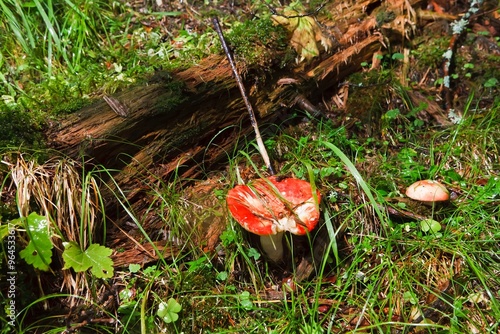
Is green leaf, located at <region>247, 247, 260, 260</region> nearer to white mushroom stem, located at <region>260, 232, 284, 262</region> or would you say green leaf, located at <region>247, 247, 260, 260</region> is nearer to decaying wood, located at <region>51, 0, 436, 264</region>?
white mushroom stem, located at <region>260, 232, 284, 262</region>

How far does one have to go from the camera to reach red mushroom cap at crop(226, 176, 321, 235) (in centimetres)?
241

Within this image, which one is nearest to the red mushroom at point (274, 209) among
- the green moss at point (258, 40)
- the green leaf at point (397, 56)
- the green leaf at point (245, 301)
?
the green leaf at point (245, 301)

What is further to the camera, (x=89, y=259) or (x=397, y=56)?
(x=397, y=56)

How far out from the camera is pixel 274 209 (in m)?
2.60

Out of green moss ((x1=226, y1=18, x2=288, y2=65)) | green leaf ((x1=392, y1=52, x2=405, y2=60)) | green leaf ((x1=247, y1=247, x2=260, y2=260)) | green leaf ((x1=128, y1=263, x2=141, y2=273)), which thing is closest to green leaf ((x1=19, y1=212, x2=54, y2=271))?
green leaf ((x1=128, y1=263, x2=141, y2=273))

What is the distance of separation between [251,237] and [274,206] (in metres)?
0.31

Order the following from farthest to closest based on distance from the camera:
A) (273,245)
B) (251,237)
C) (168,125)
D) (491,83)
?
(491,83) → (168,125) → (251,237) → (273,245)

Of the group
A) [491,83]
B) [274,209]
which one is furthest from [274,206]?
[491,83]

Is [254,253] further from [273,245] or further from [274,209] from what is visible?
[274,209]

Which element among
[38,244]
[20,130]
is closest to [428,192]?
[38,244]

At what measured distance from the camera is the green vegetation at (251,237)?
2416 mm

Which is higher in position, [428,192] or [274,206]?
Answer: [274,206]

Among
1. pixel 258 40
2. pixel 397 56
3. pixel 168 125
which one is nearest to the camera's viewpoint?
pixel 168 125

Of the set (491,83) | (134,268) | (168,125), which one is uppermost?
(168,125)
